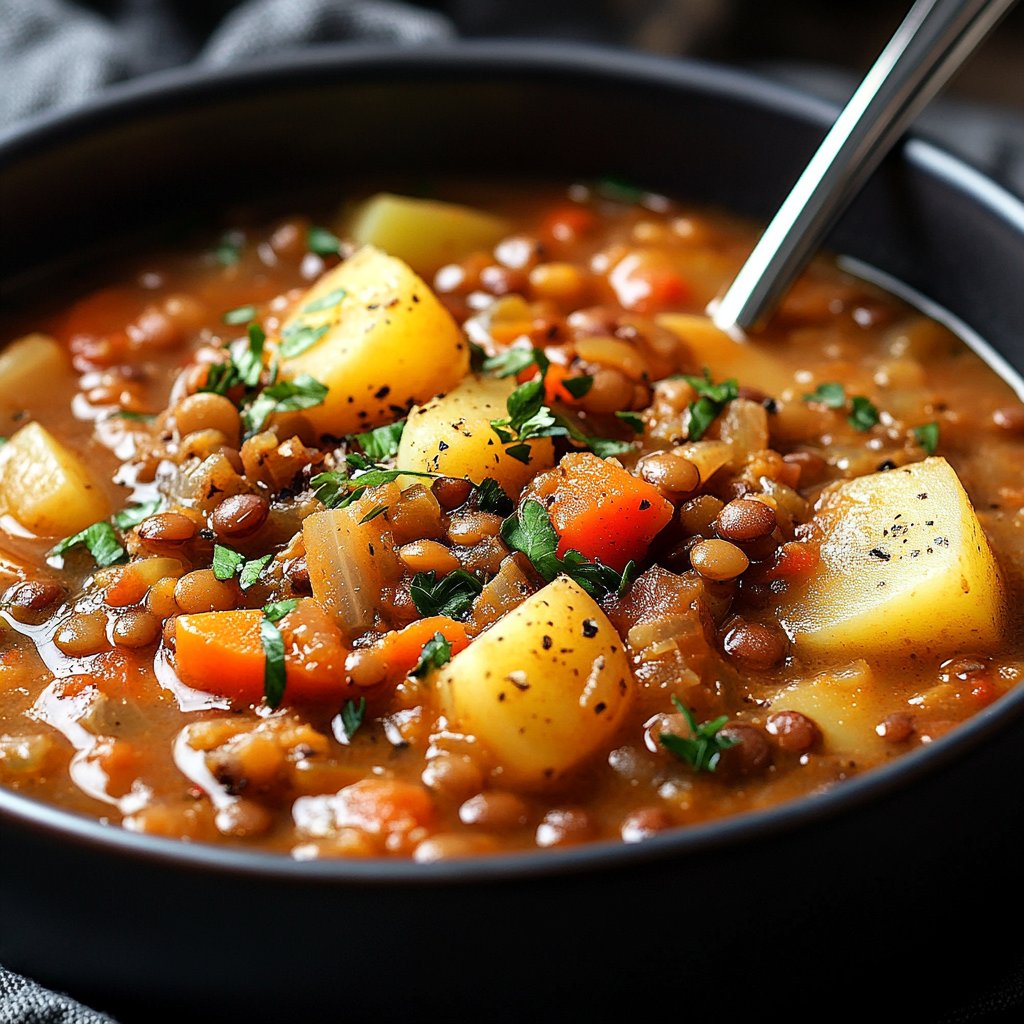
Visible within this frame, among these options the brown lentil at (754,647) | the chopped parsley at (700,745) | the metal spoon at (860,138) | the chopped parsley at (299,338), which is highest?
the metal spoon at (860,138)

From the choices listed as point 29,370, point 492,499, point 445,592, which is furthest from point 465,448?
point 29,370

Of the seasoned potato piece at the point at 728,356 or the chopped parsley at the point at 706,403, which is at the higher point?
the chopped parsley at the point at 706,403

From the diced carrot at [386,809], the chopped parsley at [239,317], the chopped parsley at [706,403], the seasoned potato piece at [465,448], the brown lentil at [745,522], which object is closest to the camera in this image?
the diced carrot at [386,809]

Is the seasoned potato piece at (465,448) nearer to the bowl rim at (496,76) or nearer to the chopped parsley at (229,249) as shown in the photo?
the bowl rim at (496,76)

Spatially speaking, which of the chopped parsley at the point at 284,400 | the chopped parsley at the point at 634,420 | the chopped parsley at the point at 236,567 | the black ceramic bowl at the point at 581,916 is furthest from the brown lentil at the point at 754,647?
the chopped parsley at the point at 284,400

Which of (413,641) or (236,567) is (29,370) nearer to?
(236,567)

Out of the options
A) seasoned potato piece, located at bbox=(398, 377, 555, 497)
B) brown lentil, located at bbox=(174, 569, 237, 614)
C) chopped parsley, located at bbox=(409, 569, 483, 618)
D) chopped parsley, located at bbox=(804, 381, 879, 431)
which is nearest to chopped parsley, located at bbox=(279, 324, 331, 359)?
seasoned potato piece, located at bbox=(398, 377, 555, 497)

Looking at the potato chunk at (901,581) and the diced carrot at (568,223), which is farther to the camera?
the diced carrot at (568,223)
